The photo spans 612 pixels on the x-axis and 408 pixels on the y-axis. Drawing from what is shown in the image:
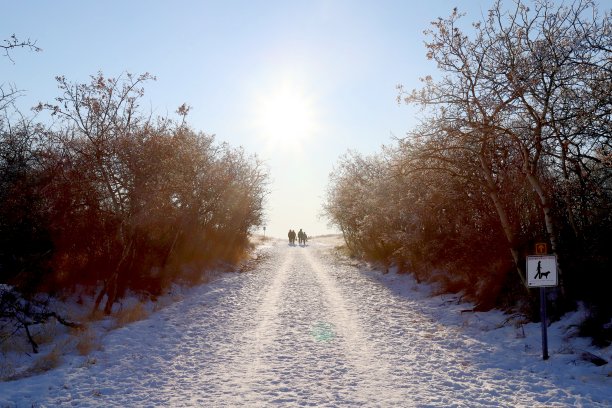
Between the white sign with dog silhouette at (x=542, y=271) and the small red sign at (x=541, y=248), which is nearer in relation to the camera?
the white sign with dog silhouette at (x=542, y=271)

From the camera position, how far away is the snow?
6969 millimetres

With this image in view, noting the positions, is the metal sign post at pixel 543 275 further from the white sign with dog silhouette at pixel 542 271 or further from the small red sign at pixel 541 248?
the small red sign at pixel 541 248

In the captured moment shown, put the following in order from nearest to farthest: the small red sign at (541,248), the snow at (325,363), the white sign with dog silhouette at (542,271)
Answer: the snow at (325,363), the white sign with dog silhouette at (542,271), the small red sign at (541,248)

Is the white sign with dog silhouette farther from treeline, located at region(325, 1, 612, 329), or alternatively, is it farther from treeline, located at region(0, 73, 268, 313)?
treeline, located at region(0, 73, 268, 313)

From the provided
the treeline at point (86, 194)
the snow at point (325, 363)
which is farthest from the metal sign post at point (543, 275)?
the treeline at point (86, 194)

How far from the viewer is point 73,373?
8133 millimetres

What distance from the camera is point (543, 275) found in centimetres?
884

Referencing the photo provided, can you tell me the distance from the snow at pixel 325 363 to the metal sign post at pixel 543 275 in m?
0.53

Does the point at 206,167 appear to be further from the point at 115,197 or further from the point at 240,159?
the point at 240,159

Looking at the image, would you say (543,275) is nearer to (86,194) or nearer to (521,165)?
(521,165)

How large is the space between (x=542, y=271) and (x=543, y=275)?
82 millimetres

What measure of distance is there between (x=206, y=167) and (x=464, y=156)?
14125mm

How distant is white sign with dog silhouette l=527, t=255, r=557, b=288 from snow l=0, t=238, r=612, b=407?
1.43 m

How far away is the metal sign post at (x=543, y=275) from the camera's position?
28.7 ft
